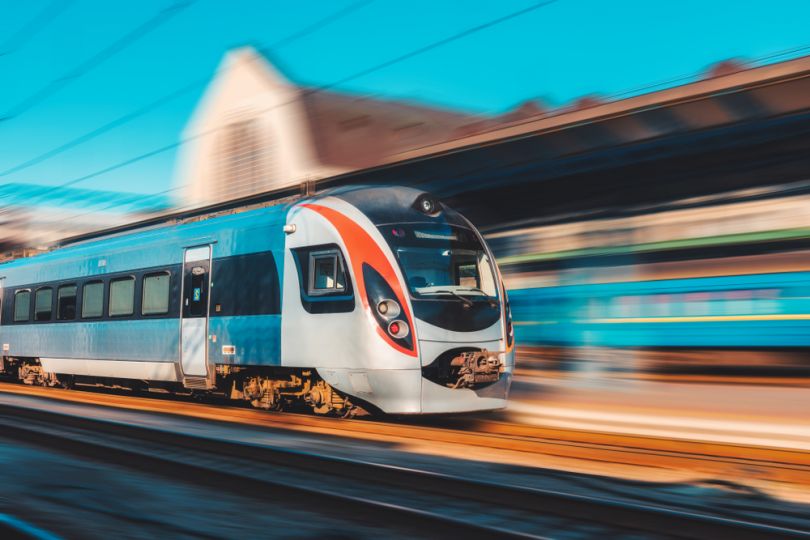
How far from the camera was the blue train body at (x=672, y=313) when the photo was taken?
10398 mm

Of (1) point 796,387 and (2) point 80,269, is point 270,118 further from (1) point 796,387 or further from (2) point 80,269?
(1) point 796,387

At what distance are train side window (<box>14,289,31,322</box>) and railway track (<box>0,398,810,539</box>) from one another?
9253 mm

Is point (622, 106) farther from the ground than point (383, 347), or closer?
farther from the ground

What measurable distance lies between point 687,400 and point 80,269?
33.1 feet

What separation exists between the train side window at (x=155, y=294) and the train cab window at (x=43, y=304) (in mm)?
4141

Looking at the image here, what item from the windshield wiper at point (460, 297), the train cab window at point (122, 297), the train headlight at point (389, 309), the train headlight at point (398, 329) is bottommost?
the train headlight at point (398, 329)

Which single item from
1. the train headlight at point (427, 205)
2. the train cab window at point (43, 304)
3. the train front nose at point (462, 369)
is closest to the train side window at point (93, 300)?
the train cab window at point (43, 304)

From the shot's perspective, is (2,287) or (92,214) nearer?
(2,287)

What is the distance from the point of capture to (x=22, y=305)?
665 inches

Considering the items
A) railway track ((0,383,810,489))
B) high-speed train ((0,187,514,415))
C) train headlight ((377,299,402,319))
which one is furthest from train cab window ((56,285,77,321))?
train headlight ((377,299,402,319))

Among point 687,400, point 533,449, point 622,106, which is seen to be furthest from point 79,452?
point 687,400

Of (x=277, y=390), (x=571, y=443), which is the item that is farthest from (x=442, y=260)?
(x=277, y=390)

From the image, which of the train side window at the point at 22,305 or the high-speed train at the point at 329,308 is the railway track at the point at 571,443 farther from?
the train side window at the point at 22,305

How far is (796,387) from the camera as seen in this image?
11.6 meters
